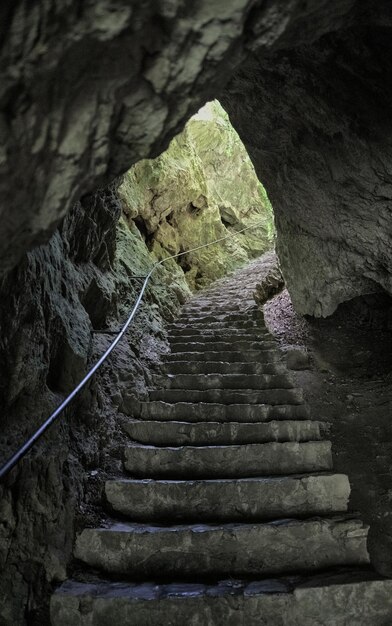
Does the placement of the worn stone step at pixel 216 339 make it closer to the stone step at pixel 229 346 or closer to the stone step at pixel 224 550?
the stone step at pixel 229 346

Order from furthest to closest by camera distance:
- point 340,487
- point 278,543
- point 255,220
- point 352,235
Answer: point 255,220 → point 352,235 → point 340,487 → point 278,543

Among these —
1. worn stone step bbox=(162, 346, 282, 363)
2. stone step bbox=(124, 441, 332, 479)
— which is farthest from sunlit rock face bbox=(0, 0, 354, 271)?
worn stone step bbox=(162, 346, 282, 363)

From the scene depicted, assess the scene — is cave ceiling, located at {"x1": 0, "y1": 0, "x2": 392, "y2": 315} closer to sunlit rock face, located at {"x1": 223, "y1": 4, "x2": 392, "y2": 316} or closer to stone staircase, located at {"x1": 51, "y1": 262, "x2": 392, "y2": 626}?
sunlit rock face, located at {"x1": 223, "y1": 4, "x2": 392, "y2": 316}

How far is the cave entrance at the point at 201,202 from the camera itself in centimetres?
857

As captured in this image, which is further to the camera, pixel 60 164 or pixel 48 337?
pixel 48 337

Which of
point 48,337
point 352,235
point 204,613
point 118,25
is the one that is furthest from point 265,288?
point 118,25

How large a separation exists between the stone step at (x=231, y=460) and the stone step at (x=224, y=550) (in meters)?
0.55

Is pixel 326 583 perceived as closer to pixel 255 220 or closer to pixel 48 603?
pixel 48 603

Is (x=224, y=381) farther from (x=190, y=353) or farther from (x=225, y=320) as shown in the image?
(x=225, y=320)

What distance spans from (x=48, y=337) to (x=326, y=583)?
88.6 inches

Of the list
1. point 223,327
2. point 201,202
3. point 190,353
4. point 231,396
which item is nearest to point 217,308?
point 223,327

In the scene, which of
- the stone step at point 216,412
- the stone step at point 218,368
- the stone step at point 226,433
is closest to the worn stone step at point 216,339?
the stone step at point 218,368

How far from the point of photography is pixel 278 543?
2551mm

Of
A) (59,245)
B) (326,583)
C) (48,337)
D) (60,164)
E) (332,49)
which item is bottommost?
(326,583)
